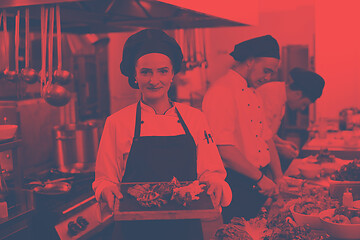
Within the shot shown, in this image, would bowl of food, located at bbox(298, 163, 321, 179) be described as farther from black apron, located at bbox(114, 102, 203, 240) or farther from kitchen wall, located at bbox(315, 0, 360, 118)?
kitchen wall, located at bbox(315, 0, 360, 118)

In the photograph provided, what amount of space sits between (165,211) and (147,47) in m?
0.63

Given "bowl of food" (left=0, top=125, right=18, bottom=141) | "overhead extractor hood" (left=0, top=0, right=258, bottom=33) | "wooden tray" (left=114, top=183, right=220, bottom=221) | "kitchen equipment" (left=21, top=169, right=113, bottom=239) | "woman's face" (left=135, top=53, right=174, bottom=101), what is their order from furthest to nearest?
"overhead extractor hood" (left=0, top=0, right=258, bottom=33) → "kitchen equipment" (left=21, top=169, right=113, bottom=239) → "bowl of food" (left=0, top=125, right=18, bottom=141) → "woman's face" (left=135, top=53, right=174, bottom=101) → "wooden tray" (left=114, top=183, right=220, bottom=221)

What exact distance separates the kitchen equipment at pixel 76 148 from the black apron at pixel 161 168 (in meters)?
1.12

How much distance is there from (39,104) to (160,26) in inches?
37.9

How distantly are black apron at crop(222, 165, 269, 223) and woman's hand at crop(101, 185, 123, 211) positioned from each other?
39.3 inches

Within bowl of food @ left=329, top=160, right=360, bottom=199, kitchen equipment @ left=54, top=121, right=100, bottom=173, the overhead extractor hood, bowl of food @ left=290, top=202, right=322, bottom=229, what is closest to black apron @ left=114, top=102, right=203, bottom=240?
bowl of food @ left=290, top=202, right=322, bottom=229

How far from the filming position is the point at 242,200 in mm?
2500

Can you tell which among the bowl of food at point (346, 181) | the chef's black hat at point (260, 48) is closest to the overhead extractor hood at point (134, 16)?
the chef's black hat at point (260, 48)

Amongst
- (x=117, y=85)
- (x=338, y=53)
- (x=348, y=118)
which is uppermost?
(x=338, y=53)

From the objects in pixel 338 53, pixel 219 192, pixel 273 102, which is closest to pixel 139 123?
pixel 219 192

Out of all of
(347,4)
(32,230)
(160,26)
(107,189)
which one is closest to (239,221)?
(107,189)

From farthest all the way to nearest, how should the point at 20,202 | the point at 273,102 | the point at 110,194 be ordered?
the point at 273,102, the point at 20,202, the point at 110,194

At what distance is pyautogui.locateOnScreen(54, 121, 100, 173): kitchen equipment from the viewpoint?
2.83 metres

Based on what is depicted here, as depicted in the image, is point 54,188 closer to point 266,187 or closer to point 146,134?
point 146,134
